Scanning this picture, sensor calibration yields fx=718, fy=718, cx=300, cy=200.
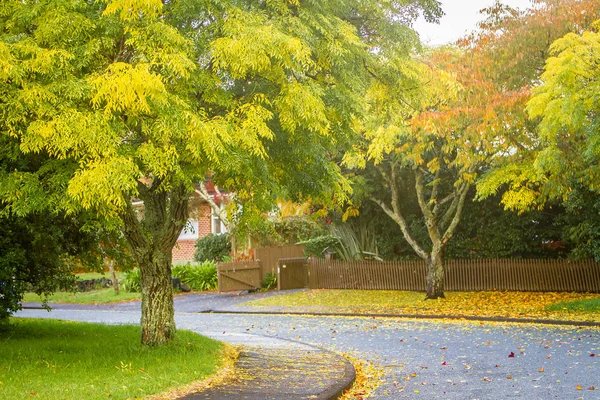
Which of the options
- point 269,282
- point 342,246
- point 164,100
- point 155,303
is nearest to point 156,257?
point 155,303

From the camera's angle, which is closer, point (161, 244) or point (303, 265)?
point (161, 244)

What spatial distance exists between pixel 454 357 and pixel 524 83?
36.4 ft

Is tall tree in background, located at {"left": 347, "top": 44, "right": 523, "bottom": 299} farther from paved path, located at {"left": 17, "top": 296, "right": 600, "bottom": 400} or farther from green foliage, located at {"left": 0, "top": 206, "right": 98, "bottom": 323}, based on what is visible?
green foliage, located at {"left": 0, "top": 206, "right": 98, "bottom": 323}

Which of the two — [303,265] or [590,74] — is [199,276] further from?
[590,74]

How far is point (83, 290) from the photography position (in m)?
32.0

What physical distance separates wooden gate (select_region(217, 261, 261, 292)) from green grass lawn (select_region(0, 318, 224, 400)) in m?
14.3

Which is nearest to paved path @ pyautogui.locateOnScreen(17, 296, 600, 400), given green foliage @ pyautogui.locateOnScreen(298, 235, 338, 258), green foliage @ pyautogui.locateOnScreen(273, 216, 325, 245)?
green foliage @ pyautogui.locateOnScreen(298, 235, 338, 258)

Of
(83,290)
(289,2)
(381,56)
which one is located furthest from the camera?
(83,290)

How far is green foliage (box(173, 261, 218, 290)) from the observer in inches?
1211

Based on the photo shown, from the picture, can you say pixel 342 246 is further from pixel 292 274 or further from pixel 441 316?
pixel 441 316

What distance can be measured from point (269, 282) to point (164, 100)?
21.5m

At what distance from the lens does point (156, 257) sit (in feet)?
37.5

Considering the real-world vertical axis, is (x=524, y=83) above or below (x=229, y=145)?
above

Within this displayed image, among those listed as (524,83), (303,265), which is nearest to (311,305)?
(303,265)
